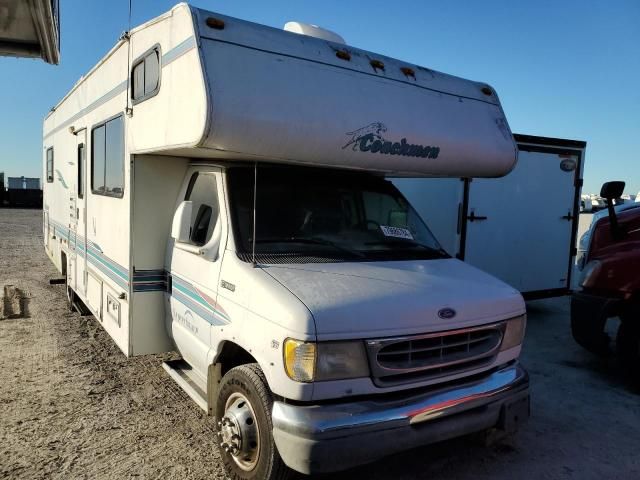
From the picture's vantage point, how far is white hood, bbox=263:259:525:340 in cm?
290

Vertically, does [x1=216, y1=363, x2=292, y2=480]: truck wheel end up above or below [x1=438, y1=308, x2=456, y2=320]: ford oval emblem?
below

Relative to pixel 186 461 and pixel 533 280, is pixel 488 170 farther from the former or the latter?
pixel 533 280

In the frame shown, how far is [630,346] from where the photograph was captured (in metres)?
5.18

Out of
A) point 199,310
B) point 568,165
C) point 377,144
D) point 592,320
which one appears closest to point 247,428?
point 199,310

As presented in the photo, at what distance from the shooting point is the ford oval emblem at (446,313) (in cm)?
315

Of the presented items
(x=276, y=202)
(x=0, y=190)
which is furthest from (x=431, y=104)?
(x=0, y=190)

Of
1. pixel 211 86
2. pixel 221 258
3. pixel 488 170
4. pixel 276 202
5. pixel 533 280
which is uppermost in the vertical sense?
pixel 211 86

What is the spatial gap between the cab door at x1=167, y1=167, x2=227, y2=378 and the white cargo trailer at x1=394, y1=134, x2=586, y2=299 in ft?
13.9

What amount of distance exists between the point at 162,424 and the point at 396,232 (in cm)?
240

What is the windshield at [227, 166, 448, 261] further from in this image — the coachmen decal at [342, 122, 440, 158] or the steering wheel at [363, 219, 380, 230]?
the coachmen decal at [342, 122, 440, 158]

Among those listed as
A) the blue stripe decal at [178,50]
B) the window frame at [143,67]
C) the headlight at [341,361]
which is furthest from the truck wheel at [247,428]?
the window frame at [143,67]

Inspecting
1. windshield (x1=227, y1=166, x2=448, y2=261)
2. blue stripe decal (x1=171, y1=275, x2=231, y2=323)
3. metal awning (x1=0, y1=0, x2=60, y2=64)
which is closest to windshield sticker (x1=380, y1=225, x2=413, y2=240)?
windshield (x1=227, y1=166, x2=448, y2=261)

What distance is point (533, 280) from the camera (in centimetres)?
834

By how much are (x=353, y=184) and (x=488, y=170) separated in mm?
1192
